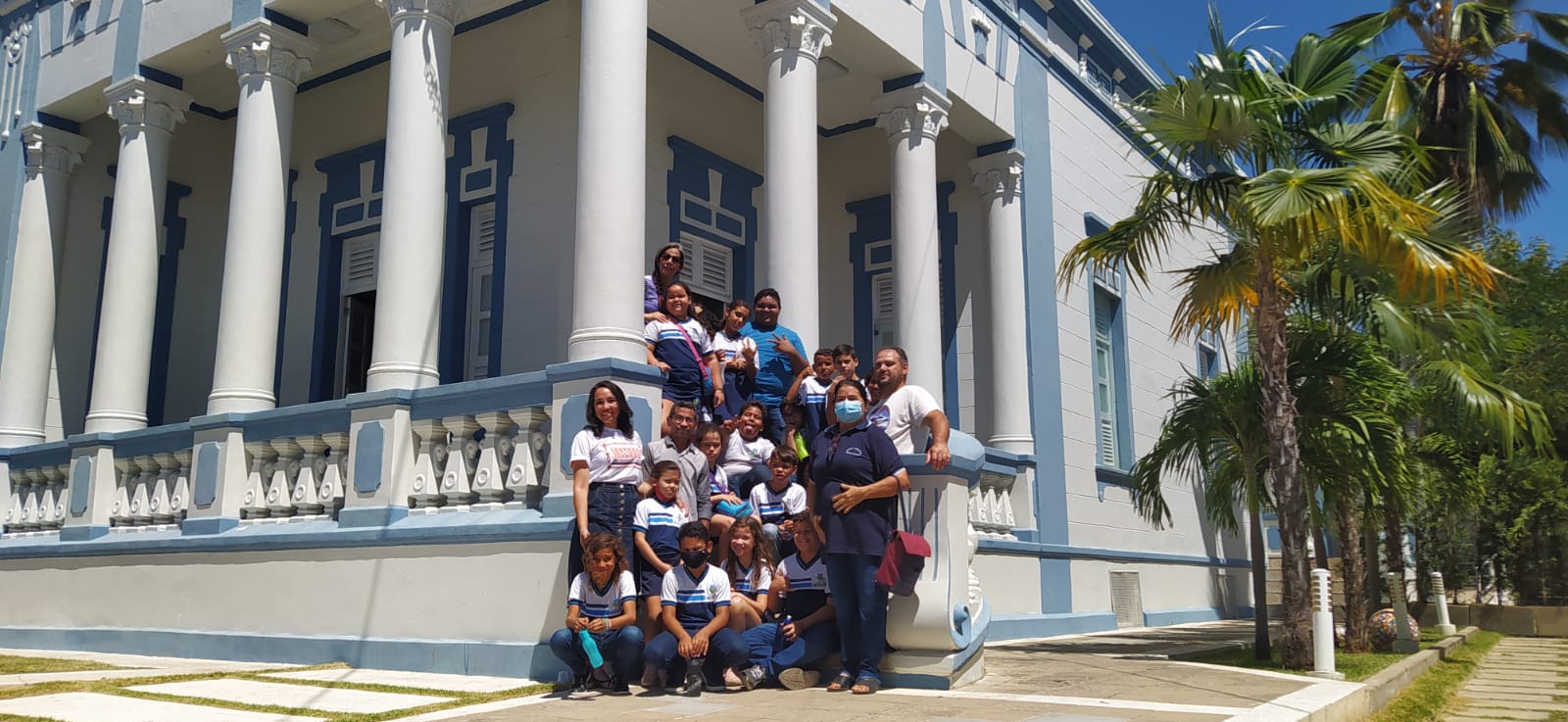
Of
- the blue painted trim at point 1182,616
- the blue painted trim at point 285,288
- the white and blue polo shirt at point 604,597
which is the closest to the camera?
the white and blue polo shirt at point 604,597

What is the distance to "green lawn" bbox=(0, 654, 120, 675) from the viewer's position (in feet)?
28.5

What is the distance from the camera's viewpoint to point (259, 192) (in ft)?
35.9

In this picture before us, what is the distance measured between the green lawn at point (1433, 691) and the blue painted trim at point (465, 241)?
28.0 ft

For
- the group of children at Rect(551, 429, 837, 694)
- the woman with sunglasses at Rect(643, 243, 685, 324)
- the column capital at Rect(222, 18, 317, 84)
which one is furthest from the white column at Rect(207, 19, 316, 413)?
the group of children at Rect(551, 429, 837, 694)

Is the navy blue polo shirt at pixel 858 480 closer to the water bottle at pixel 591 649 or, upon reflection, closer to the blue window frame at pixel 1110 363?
the water bottle at pixel 591 649

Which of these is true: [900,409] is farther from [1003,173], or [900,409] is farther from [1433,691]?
[1003,173]

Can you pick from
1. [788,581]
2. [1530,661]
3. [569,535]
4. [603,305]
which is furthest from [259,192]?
[1530,661]

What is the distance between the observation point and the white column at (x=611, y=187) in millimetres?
8422

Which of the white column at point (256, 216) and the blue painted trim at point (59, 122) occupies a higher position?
the blue painted trim at point (59, 122)

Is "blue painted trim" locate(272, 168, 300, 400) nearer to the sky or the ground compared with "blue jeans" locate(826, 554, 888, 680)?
nearer to the sky

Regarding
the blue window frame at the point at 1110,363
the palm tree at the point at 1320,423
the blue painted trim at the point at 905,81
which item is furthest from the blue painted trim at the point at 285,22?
the blue window frame at the point at 1110,363

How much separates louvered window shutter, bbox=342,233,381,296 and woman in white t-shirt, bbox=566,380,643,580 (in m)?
7.60

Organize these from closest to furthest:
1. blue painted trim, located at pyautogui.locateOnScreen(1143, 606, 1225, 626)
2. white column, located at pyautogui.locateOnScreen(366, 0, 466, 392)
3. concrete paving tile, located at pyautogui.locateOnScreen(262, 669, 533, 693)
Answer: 1. concrete paving tile, located at pyautogui.locateOnScreen(262, 669, 533, 693)
2. white column, located at pyautogui.locateOnScreen(366, 0, 466, 392)
3. blue painted trim, located at pyautogui.locateOnScreen(1143, 606, 1225, 626)

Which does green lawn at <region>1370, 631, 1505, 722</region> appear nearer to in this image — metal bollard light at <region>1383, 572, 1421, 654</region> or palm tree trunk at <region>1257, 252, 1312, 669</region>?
metal bollard light at <region>1383, 572, 1421, 654</region>
